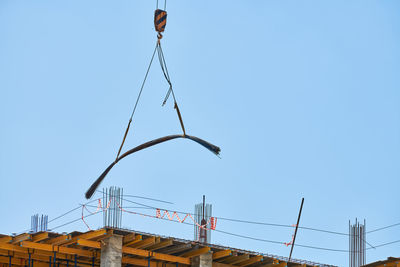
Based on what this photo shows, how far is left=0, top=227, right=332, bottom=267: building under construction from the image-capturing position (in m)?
29.3

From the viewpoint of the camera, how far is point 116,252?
29750 mm

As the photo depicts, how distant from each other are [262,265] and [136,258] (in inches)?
230

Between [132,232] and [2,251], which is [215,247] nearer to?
[132,232]

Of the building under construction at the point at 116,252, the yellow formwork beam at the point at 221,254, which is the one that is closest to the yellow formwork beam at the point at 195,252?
the building under construction at the point at 116,252

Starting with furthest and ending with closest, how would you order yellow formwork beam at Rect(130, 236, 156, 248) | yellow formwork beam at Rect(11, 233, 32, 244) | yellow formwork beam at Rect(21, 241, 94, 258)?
1. yellow formwork beam at Rect(130, 236, 156, 248)
2. yellow formwork beam at Rect(11, 233, 32, 244)
3. yellow formwork beam at Rect(21, 241, 94, 258)

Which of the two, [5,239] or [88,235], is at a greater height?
[88,235]

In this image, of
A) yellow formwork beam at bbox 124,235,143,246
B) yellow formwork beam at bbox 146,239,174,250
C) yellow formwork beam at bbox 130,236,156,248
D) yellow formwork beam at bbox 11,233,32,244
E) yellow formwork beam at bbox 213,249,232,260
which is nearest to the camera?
yellow formwork beam at bbox 11,233,32,244

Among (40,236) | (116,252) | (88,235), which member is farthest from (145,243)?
(40,236)

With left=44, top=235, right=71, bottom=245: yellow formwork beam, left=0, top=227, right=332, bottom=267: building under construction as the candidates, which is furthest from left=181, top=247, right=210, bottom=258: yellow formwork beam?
left=44, top=235, right=71, bottom=245: yellow formwork beam

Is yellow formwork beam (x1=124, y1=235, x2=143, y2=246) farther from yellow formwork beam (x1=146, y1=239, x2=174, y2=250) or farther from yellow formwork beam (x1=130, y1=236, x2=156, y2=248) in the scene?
yellow formwork beam (x1=146, y1=239, x2=174, y2=250)

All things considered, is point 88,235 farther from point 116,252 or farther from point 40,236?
point 40,236

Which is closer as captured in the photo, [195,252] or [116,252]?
[116,252]

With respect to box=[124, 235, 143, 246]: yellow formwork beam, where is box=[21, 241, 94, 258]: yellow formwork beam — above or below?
below

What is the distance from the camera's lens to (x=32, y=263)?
31.6 meters
